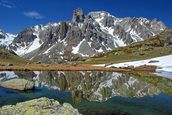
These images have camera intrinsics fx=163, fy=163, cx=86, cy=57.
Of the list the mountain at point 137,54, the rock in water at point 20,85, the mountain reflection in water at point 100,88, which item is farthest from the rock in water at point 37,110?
the mountain at point 137,54

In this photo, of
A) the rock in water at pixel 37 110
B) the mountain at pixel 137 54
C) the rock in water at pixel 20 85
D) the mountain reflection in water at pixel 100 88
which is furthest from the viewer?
the mountain at pixel 137 54

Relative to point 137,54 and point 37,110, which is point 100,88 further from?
point 137,54

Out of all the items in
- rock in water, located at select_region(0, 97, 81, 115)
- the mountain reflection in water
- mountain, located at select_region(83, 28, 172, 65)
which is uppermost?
mountain, located at select_region(83, 28, 172, 65)

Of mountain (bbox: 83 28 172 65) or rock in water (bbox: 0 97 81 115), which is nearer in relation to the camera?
rock in water (bbox: 0 97 81 115)

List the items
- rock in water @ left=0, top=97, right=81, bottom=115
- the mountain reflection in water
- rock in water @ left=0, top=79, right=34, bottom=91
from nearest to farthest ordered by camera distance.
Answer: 1. rock in water @ left=0, top=97, right=81, bottom=115
2. the mountain reflection in water
3. rock in water @ left=0, top=79, right=34, bottom=91

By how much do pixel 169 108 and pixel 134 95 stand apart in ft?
20.7

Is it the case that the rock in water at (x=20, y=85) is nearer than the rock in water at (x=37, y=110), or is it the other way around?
the rock in water at (x=37, y=110)

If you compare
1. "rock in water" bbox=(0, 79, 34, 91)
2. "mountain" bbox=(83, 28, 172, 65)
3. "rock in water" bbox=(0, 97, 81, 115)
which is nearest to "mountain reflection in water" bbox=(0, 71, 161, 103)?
"rock in water" bbox=(0, 79, 34, 91)

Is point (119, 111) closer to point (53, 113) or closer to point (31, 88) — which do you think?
point (53, 113)

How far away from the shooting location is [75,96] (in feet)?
78.5

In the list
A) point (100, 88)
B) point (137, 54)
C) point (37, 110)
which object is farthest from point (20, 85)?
point (137, 54)

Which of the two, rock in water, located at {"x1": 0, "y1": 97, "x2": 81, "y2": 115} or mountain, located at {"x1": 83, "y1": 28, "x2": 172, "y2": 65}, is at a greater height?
mountain, located at {"x1": 83, "y1": 28, "x2": 172, "y2": 65}

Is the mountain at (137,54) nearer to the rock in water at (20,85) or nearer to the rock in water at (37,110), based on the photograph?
the rock in water at (20,85)

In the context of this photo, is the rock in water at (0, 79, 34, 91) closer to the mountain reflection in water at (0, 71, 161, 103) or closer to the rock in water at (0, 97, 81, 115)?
the mountain reflection in water at (0, 71, 161, 103)
